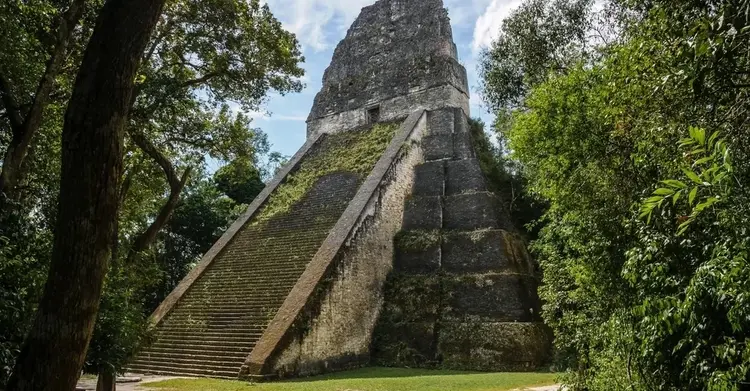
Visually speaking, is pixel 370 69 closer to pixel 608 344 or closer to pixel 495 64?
Result: pixel 495 64

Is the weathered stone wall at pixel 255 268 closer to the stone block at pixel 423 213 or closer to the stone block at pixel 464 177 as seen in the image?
the stone block at pixel 423 213

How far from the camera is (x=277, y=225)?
45.4 ft

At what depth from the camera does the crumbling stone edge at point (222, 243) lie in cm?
1129

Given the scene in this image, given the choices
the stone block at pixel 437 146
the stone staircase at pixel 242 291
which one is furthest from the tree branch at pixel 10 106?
the stone block at pixel 437 146

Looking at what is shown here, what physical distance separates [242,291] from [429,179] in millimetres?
6029

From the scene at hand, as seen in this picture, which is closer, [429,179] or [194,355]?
[194,355]

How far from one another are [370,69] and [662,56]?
53.2 feet

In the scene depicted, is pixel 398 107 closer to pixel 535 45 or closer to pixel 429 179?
pixel 429 179

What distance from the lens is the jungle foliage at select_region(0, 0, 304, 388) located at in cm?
501

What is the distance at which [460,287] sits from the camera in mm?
11680

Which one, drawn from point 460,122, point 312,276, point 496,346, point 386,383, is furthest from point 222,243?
point 460,122

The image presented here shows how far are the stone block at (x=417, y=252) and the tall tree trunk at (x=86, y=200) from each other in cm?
1003

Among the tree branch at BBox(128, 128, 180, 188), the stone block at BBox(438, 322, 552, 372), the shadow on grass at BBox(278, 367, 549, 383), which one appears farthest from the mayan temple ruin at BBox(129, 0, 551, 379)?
the tree branch at BBox(128, 128, 180, 188)

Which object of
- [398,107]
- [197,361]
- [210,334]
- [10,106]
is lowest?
[197,361]
